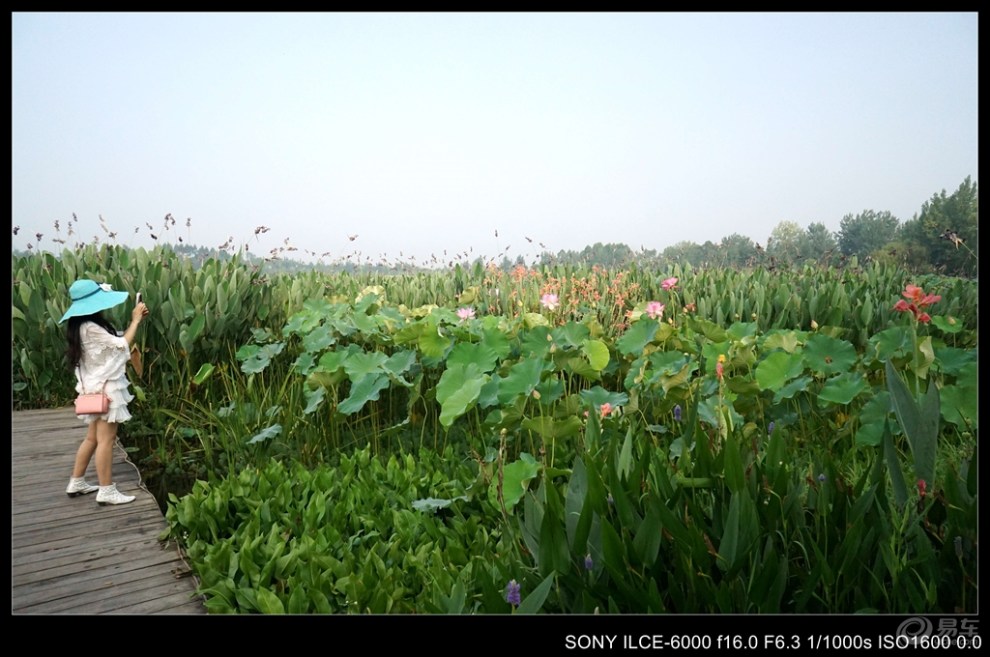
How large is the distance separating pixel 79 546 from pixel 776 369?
2132 millimetres

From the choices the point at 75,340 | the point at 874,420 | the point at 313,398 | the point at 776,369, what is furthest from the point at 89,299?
the point at 874,420

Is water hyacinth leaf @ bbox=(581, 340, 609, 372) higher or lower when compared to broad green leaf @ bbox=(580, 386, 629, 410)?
higher

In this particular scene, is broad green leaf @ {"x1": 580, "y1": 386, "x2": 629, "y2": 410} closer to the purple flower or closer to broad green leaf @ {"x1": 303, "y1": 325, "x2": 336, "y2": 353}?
the purple flower

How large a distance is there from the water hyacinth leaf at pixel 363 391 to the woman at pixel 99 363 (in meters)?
0.78

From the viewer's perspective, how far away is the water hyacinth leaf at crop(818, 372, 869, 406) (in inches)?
81.1

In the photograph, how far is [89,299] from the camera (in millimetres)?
1873

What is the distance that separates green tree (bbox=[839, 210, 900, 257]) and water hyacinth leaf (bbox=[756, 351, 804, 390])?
1.34ft

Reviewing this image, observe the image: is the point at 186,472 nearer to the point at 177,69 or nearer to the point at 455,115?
the point at 177,69

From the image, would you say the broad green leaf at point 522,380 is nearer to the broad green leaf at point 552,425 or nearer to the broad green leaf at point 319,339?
the broad green leaf at point 552,425

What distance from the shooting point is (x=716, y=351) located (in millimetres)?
2352

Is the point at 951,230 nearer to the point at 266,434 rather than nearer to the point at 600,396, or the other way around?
the point at 600,396

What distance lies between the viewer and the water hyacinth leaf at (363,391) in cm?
248

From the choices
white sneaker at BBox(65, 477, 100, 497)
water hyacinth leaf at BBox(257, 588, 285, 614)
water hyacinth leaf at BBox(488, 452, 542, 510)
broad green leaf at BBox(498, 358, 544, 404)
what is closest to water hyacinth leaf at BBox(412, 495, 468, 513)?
water hyacinth leaf at BBox(488, 452, 542, 510)

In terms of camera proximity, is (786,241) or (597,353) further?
(597,353)
